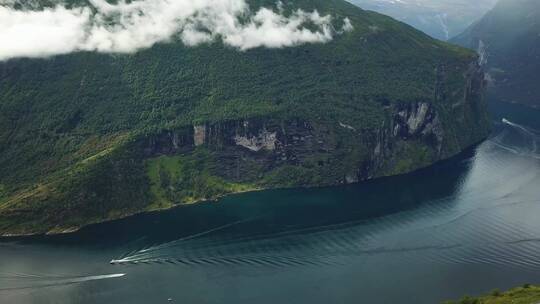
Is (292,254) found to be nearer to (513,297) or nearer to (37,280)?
(513,297)

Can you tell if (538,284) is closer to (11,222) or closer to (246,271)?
(246,271)

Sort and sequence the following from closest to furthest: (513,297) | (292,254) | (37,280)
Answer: (513,297)
(37,280)
(292,254)

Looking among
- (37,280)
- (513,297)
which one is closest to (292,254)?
(513,297)

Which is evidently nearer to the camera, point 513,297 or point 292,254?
point 513,297

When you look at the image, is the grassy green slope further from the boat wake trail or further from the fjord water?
the boat wake trail

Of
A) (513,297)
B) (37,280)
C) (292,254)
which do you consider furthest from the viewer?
(292,254)

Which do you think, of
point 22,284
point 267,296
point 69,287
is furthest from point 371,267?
point 22,284

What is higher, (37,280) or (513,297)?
(37,280)

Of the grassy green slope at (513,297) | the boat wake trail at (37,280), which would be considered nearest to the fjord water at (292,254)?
the boat wake trail at (37,280)
